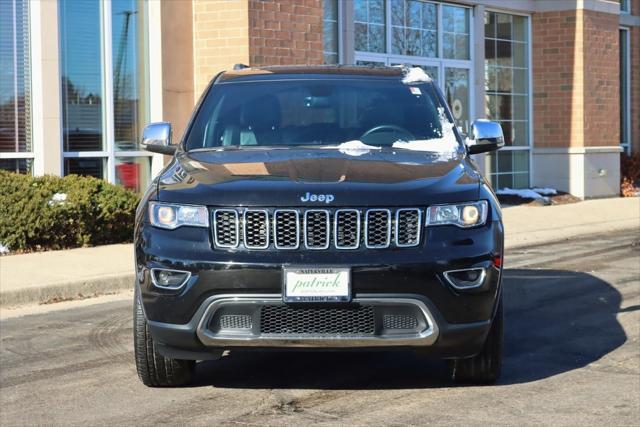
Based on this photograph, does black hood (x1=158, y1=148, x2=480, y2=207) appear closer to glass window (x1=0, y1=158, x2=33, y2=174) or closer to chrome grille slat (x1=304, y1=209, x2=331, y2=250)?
A: chrome grille slat (x1=304, y1=209, x2=331, y2=250)

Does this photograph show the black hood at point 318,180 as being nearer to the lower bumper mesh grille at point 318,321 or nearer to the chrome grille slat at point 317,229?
the chrome grille slat at point 317,229

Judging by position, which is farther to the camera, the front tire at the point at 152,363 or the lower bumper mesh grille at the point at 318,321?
the front tire at the point at 152,363

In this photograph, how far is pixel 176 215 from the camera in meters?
5.61

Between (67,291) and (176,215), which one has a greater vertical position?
(176,215)

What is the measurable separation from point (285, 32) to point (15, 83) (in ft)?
13.5

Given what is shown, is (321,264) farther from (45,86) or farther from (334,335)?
(45,86)

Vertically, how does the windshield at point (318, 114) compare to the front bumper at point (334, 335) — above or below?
above

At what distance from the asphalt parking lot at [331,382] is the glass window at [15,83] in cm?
532

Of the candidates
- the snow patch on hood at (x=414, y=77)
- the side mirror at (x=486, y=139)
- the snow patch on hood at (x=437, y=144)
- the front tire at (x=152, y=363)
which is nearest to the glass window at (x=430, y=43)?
the snow patch on hood at (x=414, y=77)

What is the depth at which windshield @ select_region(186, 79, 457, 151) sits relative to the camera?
679 centimetres

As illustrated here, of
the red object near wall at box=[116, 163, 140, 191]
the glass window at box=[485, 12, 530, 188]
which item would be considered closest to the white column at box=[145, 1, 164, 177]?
the red object near wall at box=[116, 163, 140, 191]

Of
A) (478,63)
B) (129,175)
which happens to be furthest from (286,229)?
(478,63)

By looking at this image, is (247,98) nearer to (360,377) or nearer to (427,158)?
(427,158)

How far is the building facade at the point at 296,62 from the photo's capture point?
45.5ft
